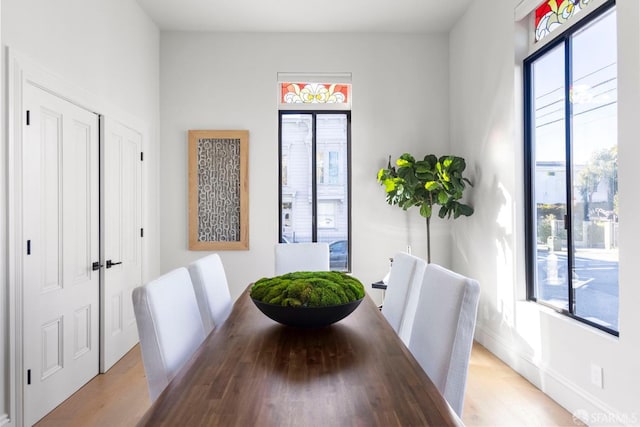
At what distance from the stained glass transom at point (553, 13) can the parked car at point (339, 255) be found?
2650mm

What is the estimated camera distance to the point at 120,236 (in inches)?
134

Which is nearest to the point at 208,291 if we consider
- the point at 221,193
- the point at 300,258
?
the point at 300,258

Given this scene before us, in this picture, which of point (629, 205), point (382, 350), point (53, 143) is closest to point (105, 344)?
point (53, 143)

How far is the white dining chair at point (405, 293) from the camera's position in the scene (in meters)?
1.93

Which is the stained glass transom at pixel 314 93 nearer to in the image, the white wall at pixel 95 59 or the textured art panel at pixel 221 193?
the textured art panel at pixel 221 193

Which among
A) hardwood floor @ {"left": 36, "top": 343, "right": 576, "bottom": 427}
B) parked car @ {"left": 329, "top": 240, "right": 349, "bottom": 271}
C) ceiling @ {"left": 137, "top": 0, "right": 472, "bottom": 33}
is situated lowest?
hardwood floor @ {"left": 36, "top": 343, "right": 576, "bottom": 427}

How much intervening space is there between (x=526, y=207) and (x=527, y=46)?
4.02 ft

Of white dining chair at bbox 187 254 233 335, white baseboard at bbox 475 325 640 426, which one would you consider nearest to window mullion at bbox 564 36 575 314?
white baseboard at bbox 475 325 640 426

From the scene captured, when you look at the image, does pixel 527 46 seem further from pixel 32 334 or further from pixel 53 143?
pixel 32 334

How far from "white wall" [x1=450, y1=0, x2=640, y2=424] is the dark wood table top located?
1.40 meters

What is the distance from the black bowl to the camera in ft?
4.94

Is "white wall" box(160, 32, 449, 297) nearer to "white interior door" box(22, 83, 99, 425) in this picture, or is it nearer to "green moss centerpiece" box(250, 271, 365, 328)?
"white interior door" box(22, 83, 99, 425)

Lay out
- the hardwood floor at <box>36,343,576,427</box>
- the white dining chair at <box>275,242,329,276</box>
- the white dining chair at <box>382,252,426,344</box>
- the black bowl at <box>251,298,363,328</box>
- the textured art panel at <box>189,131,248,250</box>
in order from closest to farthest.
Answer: the black bowl at <box>251,298,363,328</box> < the white dining chair at <box>382,252,426,344</box> < the hardwood floor at <box>36,343,576,427</box> < the white dining chair at <box>275,242,329,276</box> < the textured art panel at <box>189,131,248,250</box>

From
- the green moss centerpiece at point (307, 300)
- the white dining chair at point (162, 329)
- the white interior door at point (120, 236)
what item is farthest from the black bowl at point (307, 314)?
the white interior door at point (120, 236)
